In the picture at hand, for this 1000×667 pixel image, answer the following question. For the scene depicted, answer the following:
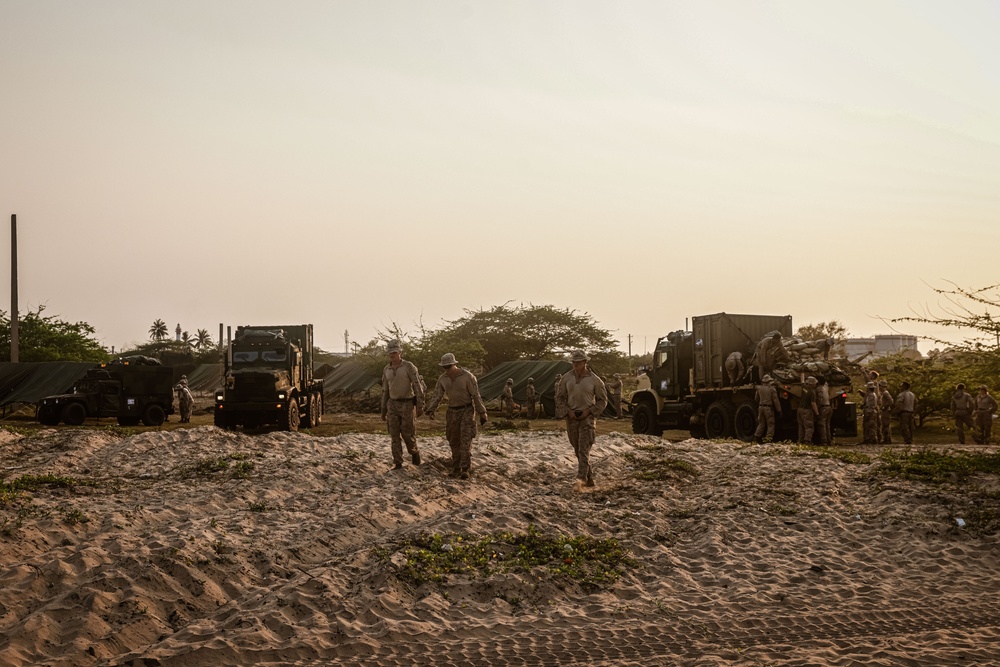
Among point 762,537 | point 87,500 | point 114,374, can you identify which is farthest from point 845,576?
point 114,374

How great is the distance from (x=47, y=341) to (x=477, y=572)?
46.0 m

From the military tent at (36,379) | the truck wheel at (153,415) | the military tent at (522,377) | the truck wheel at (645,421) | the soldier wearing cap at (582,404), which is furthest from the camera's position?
the military tent at (36,379)

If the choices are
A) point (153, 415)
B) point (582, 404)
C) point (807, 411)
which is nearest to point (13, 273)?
point (153, 415)

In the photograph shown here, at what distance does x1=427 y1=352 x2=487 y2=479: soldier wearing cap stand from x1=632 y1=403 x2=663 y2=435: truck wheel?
11.9 meters

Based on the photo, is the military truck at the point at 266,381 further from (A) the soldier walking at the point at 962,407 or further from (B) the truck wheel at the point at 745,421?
(A) the soldier walking at the point at 962,407

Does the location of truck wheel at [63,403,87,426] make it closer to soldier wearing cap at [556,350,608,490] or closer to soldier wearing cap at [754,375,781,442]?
soldier wearing cap at [754,375,781,442]

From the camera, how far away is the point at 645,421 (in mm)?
24047

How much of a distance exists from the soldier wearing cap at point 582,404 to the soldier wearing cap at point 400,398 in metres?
2.05

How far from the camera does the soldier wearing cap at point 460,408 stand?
12430 mm

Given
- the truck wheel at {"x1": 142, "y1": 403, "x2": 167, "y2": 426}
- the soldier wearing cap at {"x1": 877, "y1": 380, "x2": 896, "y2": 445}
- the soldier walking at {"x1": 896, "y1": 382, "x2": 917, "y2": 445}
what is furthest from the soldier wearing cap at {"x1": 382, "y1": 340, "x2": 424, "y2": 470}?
the truck wheel at {"x1": 142, "y1": 403, "x2": 167, "y2": 426}

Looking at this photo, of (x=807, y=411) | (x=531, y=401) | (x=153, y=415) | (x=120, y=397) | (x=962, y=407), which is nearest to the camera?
(x=962, y=407)

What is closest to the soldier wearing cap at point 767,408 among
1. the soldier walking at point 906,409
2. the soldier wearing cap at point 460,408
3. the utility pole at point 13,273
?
the soldier walking at point 906,409

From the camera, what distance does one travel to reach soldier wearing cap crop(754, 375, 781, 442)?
63.8 feet

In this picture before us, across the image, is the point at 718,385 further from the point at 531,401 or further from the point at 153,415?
the point at 153,415
